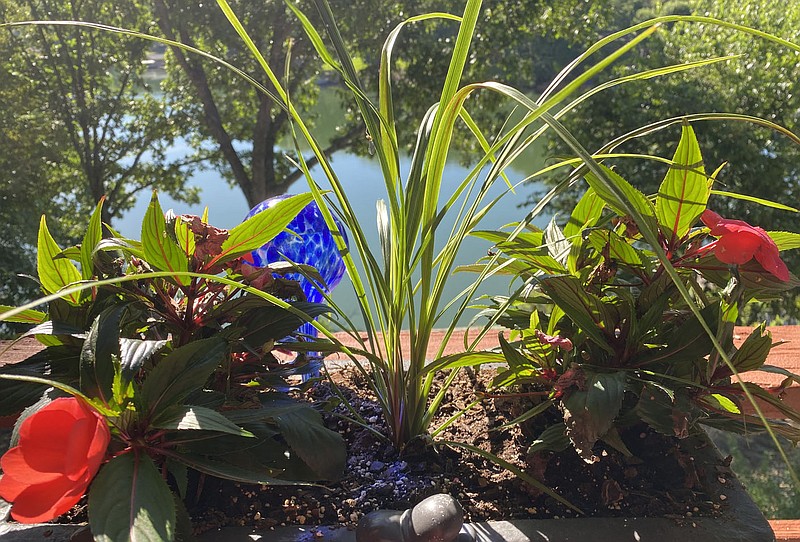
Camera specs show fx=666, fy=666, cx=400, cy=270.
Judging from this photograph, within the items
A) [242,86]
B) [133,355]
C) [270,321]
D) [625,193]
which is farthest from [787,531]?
[242,86]

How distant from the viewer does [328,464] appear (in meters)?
0.60

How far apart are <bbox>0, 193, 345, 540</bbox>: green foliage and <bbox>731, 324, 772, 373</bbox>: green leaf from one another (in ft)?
1.25

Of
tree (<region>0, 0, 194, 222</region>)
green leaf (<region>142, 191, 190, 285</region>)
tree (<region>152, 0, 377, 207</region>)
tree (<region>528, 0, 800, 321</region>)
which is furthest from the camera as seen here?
tree (<region>0, 0, 194, 222</region>)

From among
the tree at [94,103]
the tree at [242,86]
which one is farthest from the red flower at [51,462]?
the tree at [94,103]

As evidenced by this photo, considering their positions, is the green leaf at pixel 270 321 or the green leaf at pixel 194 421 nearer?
the green leaf at pixel 194 421

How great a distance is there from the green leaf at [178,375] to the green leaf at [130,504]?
0.05m

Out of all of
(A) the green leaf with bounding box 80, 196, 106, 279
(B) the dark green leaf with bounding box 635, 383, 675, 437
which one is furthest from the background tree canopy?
(B) the dark green leaf with bounding box 635, 383, 675, 437

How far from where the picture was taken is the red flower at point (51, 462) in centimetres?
45

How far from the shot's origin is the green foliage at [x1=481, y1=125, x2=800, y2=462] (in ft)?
1.94

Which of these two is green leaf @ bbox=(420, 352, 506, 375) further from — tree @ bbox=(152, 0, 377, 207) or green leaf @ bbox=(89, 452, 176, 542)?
tree @ bbox=(152, 0, 377, 207)

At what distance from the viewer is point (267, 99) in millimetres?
3113

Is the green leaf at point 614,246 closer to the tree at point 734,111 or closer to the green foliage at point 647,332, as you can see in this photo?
the green foliage at point 647,332

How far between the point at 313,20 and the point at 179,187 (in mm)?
1264

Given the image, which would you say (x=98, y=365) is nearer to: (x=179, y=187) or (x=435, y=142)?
(x=435, y=142)
